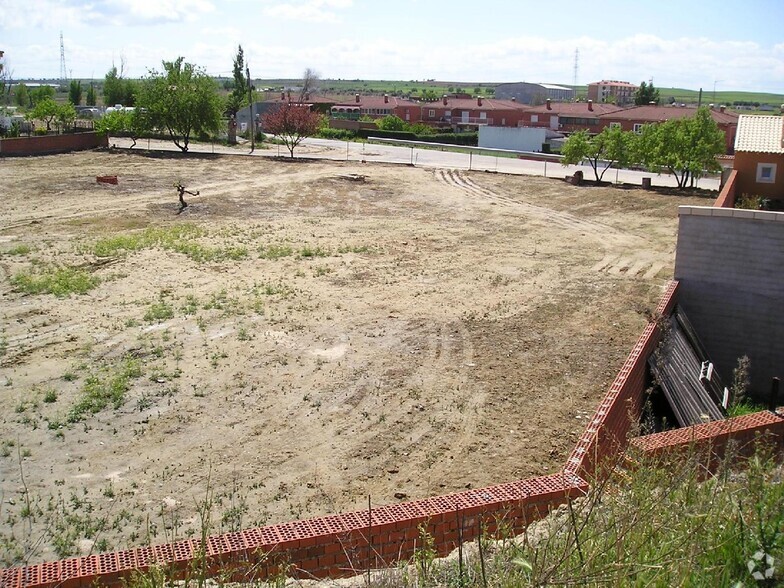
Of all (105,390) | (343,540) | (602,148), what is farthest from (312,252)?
(602,148)

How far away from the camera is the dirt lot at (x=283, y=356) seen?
9.44 metres

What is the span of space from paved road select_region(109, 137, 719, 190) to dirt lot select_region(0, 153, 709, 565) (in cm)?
1771

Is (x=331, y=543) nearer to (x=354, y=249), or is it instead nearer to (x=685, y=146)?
(x=354, y=249)

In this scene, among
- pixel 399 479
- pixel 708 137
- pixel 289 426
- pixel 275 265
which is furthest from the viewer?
pixel 708 137

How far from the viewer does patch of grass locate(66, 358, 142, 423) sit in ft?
37.6

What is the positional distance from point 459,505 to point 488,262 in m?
15.4

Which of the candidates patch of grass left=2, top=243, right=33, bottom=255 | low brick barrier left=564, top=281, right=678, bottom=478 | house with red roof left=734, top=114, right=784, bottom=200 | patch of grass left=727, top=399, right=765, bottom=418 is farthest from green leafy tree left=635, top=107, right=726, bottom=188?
patch of grass left=2, top=243, right=33, bottom=255

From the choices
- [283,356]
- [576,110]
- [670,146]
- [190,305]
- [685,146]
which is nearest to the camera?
[283,356]

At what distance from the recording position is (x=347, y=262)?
69.9ft

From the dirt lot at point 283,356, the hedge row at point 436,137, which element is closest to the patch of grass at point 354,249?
the dirt lot at point 283,356

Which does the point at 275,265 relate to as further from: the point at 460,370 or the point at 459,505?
the point at 459,505

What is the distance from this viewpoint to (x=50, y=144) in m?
45.6

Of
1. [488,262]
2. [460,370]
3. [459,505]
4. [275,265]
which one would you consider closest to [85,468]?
[459,505]

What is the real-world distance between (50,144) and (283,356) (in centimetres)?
3809
